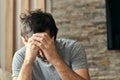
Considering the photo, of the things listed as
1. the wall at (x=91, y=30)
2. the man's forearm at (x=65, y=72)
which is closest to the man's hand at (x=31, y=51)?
the man's forearm at (x=65, y=72)

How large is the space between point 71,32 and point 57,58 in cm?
118

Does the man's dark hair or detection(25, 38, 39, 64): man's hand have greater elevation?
the man's dark hair

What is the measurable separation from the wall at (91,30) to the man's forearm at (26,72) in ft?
3.77

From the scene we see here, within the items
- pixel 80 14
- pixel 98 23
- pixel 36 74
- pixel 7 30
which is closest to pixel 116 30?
pixel 98 23

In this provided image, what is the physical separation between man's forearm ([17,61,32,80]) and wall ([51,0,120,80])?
3.77ft

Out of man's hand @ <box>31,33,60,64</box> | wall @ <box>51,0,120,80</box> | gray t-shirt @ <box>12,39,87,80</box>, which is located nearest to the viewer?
man's hand @ <box>31,33,60,64</box>

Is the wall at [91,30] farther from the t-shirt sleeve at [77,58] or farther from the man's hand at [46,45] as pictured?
the man's hand at [46,45]

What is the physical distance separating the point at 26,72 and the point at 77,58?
29cm

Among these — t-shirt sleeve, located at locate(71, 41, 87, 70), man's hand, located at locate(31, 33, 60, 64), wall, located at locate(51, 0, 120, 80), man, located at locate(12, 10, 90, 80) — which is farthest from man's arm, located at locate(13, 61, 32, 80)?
wall, located at locate(51, 0, 120, 80)

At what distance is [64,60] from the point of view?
4.70 feet

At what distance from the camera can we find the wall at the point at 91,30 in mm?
2396

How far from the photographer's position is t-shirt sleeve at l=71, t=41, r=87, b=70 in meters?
1.41

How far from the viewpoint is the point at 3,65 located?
2.41 metres

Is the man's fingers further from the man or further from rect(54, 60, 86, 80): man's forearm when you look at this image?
rect(54, 60, 86, 80): man's forearm
